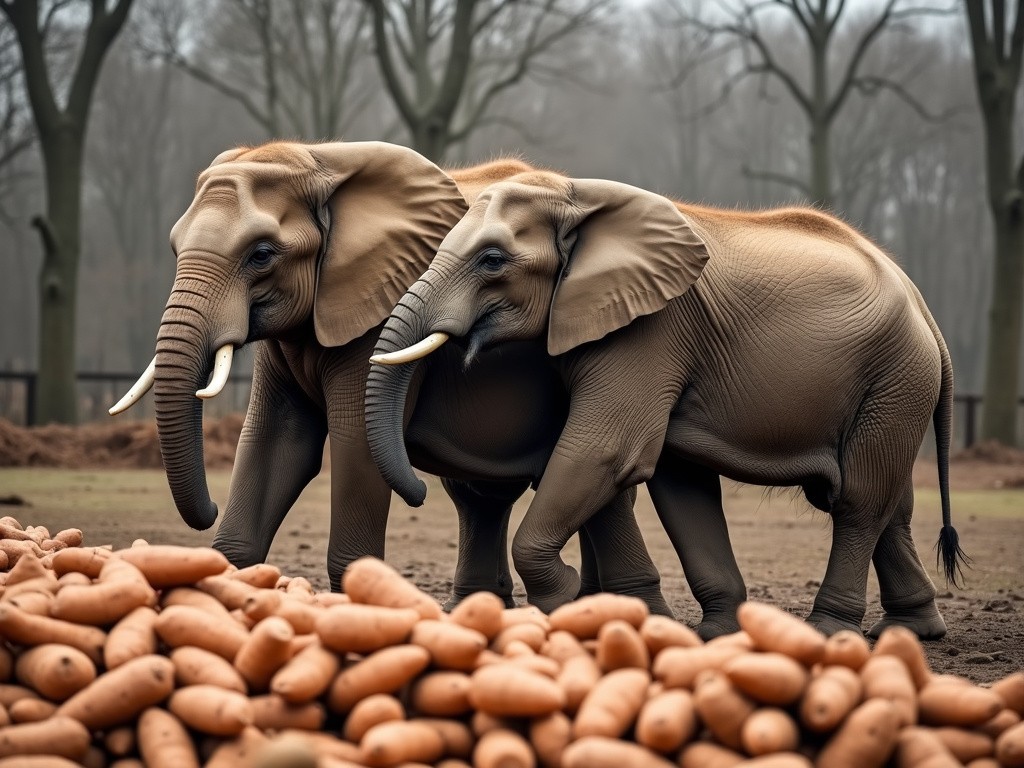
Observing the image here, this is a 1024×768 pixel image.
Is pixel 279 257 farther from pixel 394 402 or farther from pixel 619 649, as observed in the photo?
pixel 619 649

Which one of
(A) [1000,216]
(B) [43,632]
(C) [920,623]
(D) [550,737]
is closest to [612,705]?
(D) [550,737]

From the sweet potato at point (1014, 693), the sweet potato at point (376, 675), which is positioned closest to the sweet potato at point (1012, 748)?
the sweet potato at point (1014, 693)

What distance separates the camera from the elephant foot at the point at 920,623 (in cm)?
812

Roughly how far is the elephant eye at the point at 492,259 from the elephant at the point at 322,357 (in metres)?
0.60

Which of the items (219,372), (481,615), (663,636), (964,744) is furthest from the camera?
(219,372)

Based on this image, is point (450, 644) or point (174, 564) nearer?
point (450, 644)

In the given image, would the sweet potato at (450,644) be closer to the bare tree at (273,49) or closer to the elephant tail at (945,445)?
the elephant tail at (945,445)

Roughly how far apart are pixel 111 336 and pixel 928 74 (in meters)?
35.0

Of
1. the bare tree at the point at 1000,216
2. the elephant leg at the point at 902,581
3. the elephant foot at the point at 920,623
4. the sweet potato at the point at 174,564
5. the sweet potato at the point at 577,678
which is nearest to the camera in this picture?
the sweet potato at the point at 577,678

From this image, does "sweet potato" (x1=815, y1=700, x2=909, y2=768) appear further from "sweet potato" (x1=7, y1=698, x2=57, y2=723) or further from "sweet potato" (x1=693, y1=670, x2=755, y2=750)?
"sweet potato" (x1=7, y1=698, x2=57, y2=723)

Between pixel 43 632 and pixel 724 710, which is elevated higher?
pixel 724 710

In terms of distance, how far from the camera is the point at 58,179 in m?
23.8

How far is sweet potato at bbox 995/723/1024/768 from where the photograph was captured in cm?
389

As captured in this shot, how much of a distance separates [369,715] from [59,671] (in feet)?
3.22
